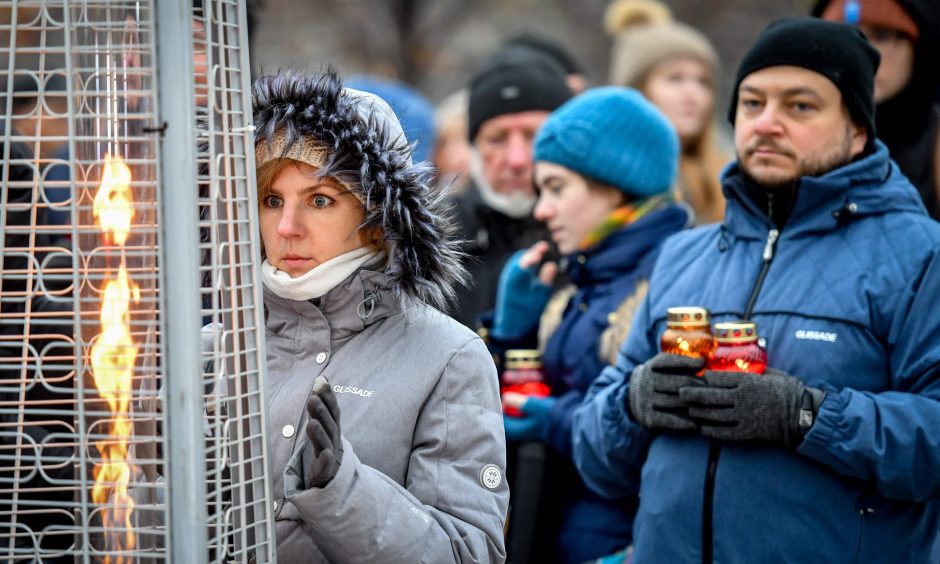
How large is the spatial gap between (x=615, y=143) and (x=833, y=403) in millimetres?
1775

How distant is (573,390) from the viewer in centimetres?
405

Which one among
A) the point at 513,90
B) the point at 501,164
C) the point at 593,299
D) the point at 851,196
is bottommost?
the point at 593,299

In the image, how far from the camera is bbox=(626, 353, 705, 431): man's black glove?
3.04 metres

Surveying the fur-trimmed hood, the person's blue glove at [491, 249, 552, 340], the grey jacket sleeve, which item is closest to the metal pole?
the grey jacket sleeve

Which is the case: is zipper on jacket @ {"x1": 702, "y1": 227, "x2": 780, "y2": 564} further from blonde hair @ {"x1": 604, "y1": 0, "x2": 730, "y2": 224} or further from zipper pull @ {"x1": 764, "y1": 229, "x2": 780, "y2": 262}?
blonde hair @ {"x1": 604, "y1": 0, "x2": 730, "y2": 224}

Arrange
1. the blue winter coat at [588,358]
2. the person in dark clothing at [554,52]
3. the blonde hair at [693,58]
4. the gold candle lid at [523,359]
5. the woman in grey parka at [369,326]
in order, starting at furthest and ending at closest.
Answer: the person in dark clothing at [554,52] < the blonde hair at [693,58] < the gold candle lid at [523,359] < the blue winter coat at [588,358] < the woman in grey parka at [369,326]

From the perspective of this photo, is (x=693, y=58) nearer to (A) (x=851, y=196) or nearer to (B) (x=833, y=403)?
(A) (x=851, y=196)

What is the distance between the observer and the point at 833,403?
2818 mm

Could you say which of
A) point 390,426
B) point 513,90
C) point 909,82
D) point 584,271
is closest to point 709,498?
point 390,426

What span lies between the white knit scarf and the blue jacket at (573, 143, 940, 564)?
112 cm

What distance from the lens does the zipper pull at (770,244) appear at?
3.20 meters

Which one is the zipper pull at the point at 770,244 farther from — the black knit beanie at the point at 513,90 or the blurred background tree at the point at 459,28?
the blurred background tree at the point at 459,28

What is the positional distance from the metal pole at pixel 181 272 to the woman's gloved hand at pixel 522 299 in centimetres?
265

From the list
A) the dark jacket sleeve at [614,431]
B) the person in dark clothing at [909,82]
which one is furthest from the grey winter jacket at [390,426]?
the person in dark clothing at [909,82]
